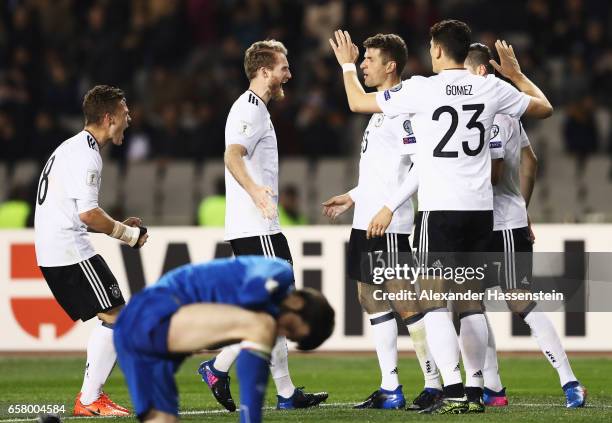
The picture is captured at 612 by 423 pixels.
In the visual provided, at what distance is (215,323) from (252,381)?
33cm

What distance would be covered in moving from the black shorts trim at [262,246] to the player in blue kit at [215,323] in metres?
2.49

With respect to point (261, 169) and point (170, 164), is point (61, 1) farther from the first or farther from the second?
point (261, 169)

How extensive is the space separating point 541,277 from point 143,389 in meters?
7.24

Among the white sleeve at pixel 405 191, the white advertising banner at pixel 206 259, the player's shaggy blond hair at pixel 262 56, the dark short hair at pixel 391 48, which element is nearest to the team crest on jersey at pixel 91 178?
the player's shaggy blond hair at pixel 262 56

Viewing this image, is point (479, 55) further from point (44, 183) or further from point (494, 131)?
point (44, 183)

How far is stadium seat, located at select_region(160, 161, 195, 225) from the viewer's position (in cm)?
1783

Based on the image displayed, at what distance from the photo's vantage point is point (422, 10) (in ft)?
62.8

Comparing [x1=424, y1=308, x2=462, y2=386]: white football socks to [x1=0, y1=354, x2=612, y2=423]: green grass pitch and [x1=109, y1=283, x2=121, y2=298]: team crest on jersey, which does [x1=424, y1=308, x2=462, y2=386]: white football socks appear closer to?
[x1=0, y1=354, x2=612, y2=423]: green grass pitch

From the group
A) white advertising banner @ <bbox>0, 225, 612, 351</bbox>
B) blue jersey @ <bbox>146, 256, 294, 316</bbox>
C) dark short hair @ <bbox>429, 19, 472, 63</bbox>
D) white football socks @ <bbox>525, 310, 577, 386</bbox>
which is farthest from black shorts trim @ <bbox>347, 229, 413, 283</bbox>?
white advertising banner @ <bbox>0, 225, 612, 351</bbox>

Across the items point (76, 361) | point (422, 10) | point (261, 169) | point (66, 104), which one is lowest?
point (76, 361)

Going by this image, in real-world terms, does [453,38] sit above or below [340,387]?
above

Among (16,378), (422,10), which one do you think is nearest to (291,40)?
(422,10)

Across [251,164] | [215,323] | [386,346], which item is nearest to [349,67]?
[251,164]

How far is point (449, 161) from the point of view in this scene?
824 cm
